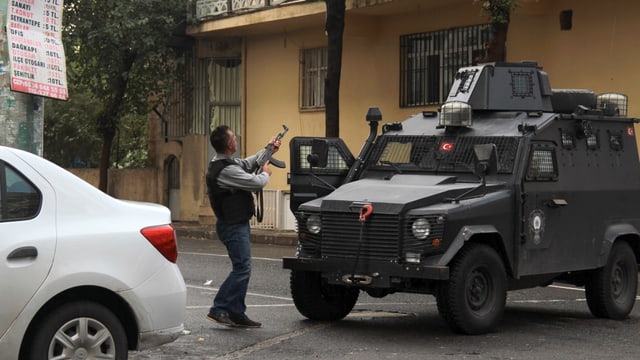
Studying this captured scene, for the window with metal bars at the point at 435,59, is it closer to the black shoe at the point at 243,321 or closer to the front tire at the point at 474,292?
the front tire at the point at 474,292

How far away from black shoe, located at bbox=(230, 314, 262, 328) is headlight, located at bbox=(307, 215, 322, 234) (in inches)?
38.5

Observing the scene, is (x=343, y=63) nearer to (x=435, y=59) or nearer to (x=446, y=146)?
(x=435, y=59)

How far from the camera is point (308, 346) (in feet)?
29.2

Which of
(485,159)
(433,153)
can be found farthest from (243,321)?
(485,159)

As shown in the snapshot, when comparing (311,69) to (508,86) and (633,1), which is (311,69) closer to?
(633,1)

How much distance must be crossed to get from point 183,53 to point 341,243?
20.1m

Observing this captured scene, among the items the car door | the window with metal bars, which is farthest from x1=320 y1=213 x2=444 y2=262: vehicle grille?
the window with metal bars

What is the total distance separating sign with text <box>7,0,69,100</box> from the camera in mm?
8609

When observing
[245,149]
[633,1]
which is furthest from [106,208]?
[245,149]

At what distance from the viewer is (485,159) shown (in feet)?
31.3

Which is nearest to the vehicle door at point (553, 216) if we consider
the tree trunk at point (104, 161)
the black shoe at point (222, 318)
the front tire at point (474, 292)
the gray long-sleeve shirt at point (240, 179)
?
the front tire at point (474, 292)

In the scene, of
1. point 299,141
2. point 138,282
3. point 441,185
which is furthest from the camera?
point 299,141

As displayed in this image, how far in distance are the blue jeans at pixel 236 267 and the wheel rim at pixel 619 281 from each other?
12.7ft

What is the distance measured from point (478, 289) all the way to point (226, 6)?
1775cm
